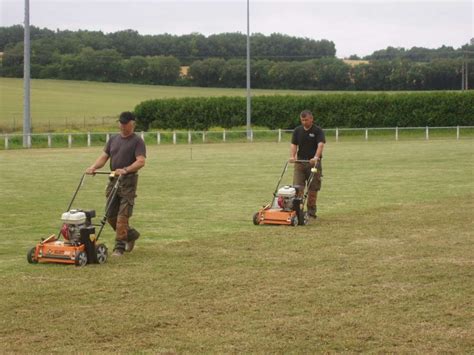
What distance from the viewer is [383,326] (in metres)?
8.05

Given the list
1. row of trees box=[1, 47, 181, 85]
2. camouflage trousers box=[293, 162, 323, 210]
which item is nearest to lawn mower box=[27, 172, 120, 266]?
camouflage trousers box=[293, 162, 323, 210]

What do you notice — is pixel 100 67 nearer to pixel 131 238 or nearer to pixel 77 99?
pixel 77 99

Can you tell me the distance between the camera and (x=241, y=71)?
4018 inches

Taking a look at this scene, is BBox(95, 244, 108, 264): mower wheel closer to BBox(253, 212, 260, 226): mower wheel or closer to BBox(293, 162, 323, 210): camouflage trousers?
BBox(253, 212, 260, 226): mower wheel

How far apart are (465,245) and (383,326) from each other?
205 inches

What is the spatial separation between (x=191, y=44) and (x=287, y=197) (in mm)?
98434

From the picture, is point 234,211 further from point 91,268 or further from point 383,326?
point 383,326

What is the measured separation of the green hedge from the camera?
220 ft

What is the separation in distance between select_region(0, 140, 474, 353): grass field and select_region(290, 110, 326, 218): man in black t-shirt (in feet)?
1.89

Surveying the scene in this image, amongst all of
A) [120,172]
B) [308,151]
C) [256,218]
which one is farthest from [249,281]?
[308,151]

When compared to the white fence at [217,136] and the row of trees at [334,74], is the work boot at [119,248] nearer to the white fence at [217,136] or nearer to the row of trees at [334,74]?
the white fence at [217,136]

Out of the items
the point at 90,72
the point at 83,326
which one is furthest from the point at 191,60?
the point at 83,326

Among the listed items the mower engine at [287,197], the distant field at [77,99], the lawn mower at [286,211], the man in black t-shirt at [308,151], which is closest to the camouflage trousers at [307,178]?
the man in black t-shirt at [308,151]

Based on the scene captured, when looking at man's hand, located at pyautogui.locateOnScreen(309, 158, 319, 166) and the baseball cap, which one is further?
man's hand, located at pyautogui.locateOnScreen(309, 158, 319, 166)
